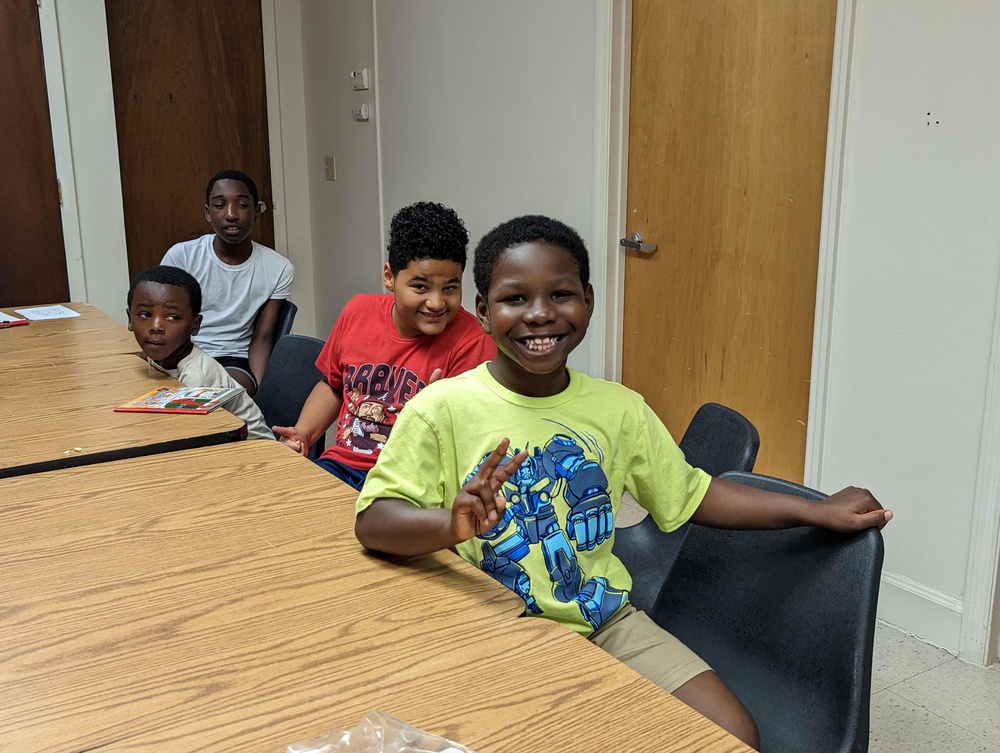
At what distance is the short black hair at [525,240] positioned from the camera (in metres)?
1.33

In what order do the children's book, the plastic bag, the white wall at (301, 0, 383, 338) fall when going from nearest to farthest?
the plastic bag < the children's book < the white wall at (301, 0, 383, 338)

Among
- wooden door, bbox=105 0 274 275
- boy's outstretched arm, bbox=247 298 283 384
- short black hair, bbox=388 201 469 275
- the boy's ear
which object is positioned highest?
wooden door, bbox=105 0 274 275

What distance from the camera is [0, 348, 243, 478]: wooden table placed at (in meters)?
1.62

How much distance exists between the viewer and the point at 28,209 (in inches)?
186

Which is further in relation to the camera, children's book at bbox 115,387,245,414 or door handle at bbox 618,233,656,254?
door handle at bbox 618,233,656,254

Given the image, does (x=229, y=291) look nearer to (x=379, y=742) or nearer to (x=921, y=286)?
(x=921, y=286)

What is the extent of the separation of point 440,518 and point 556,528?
21cm

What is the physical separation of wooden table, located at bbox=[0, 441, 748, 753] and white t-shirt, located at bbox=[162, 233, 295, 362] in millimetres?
2065

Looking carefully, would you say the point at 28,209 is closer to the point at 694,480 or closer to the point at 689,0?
the point at 689,0

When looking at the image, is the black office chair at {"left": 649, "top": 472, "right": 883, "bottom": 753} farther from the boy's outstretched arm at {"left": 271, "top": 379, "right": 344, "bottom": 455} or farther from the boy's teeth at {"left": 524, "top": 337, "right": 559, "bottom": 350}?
the boy's outstretched arm at {"left": 271, "top": 379, "right": 344, "bottom": 455}

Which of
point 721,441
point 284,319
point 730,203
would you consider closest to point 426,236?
point 721,441

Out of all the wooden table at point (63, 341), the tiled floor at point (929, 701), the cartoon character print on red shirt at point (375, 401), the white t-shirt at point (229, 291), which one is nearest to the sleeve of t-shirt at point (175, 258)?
the white t-shirt at point (229, 291)

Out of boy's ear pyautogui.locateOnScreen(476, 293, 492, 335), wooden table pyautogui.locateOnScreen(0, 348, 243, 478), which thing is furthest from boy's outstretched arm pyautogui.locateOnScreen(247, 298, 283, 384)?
boy's ear pyautogui.locateOnScreen(476, 293, 492, 335)

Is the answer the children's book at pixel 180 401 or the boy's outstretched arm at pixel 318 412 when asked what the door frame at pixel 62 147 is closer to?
the children's book at pixel 180 401
